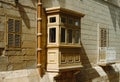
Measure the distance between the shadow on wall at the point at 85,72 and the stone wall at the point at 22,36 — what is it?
2.98 m

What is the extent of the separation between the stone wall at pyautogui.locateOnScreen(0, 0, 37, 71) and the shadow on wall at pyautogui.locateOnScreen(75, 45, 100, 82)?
298cm

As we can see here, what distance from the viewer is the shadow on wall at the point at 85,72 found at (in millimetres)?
10073

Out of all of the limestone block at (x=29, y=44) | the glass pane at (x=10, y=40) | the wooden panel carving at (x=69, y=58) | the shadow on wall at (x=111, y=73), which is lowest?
the shadow on wall at (x=111, y=73)

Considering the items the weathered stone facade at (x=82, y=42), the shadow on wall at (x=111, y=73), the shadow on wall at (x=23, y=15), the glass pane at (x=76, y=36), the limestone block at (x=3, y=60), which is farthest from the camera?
the shadow on wall at (x=111, y=73)

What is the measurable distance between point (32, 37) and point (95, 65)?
188 inches

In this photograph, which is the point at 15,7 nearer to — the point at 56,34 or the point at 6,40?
the point at 6,40

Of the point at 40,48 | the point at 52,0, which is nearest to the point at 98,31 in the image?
the point at 52,0

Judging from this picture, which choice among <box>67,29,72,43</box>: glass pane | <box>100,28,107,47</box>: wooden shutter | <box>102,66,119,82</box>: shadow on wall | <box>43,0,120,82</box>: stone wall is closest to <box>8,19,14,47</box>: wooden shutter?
<box>43,0,120,82</box>: stone wall

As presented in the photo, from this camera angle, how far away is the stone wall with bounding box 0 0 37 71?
664 cm

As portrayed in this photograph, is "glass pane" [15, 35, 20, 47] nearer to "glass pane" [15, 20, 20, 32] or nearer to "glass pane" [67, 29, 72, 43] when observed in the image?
"glass pane" [15, 20, 20, 32]

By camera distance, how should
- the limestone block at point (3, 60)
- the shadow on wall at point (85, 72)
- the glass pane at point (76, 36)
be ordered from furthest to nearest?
the shadow on wall at point (85, 72) < the glass pane at point (76, 36) < the limestone block at point (3, 60)

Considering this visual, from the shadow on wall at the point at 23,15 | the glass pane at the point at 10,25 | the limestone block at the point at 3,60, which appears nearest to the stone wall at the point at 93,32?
the shadow on wall at the point at 23,15

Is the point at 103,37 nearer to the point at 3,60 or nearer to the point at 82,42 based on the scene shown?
the point at 82,42

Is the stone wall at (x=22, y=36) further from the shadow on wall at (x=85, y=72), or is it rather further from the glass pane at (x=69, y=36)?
the shadow on wall at (x=85, y=72)
